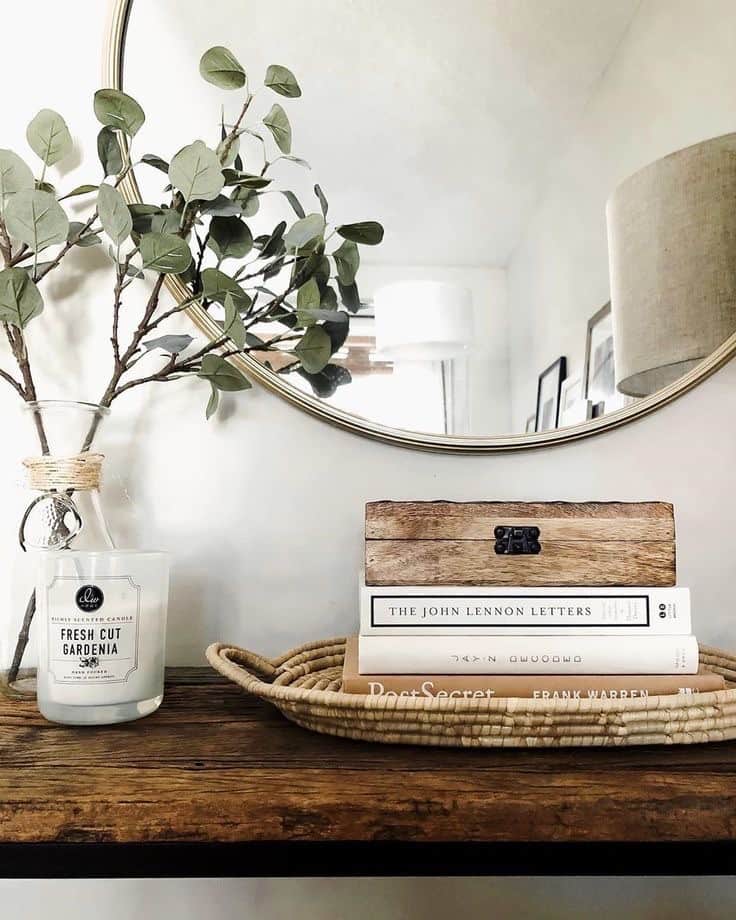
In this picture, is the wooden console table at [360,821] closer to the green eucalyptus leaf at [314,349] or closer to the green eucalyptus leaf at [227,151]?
the green eucalyptus leaf at [314,349]

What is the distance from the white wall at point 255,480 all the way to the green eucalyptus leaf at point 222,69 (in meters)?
0.19

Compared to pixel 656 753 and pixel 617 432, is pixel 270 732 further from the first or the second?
pixel 617 432

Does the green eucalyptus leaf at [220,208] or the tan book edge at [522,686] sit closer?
the tan book edge at [522,686]

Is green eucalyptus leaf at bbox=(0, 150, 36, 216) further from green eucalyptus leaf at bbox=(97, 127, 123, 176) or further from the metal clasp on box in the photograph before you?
the metal clasp on box

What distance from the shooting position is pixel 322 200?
860 mm

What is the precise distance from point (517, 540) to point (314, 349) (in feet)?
1.19

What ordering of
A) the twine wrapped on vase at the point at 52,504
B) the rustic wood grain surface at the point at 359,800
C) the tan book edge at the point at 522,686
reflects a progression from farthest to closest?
the twine wrapped on vase at the point at 52,504, the tan book edge at the point at 522,686, the rustic wood grain surface at the point at 359,800

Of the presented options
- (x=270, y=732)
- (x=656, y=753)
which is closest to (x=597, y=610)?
(x=656, y=753)

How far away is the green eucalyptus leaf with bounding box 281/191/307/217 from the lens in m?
0.86

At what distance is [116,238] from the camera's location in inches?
28.6

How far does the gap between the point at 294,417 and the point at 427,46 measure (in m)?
0.51

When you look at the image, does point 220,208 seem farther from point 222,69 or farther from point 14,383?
point 14,383

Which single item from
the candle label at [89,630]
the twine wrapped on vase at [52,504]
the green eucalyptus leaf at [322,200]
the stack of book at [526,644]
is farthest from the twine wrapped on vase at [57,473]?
the green eucalyptus leaf at [322,200]

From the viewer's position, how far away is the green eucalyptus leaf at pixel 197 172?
0.71 metres
